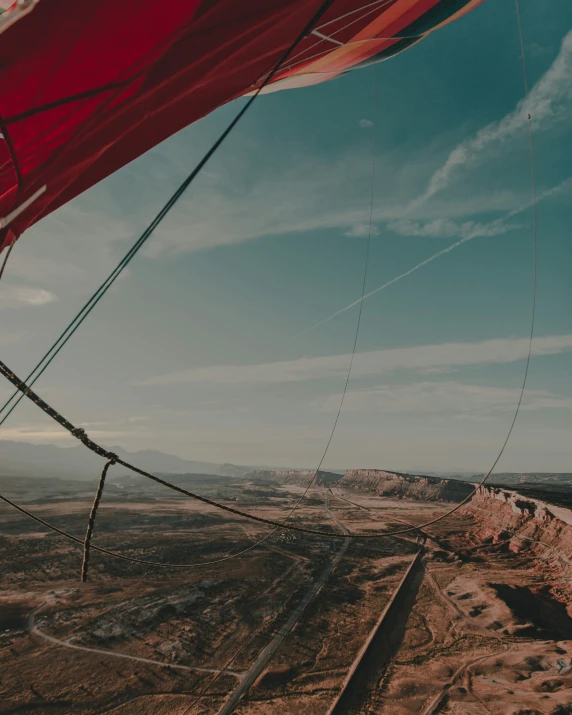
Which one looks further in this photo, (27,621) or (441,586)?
(441,586)

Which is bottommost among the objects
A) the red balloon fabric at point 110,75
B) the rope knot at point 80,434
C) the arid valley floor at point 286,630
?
the arid valley floor at point 286,630

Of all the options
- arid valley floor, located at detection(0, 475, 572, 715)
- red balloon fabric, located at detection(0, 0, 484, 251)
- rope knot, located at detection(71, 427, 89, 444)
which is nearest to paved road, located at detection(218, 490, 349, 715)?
arid valley floor, located at detection(0, 475, 572, 715)

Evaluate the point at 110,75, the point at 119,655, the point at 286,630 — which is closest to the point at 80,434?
the point at 110,75

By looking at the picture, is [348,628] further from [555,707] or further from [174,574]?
[174,574]

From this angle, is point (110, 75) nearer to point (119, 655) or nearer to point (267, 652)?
point (119, 655)

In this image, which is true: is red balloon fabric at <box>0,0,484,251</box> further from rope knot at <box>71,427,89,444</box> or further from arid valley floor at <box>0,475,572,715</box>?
arid valley floor at <box>0,475,572,715</box>

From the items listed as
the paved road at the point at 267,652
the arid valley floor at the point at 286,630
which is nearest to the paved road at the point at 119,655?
the arid valley floor at the point at 286,630

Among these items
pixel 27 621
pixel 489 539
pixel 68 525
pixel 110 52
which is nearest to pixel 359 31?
pixel 110 52

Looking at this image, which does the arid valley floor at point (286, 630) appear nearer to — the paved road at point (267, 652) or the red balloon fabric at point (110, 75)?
the paved road at point (267, 652)
